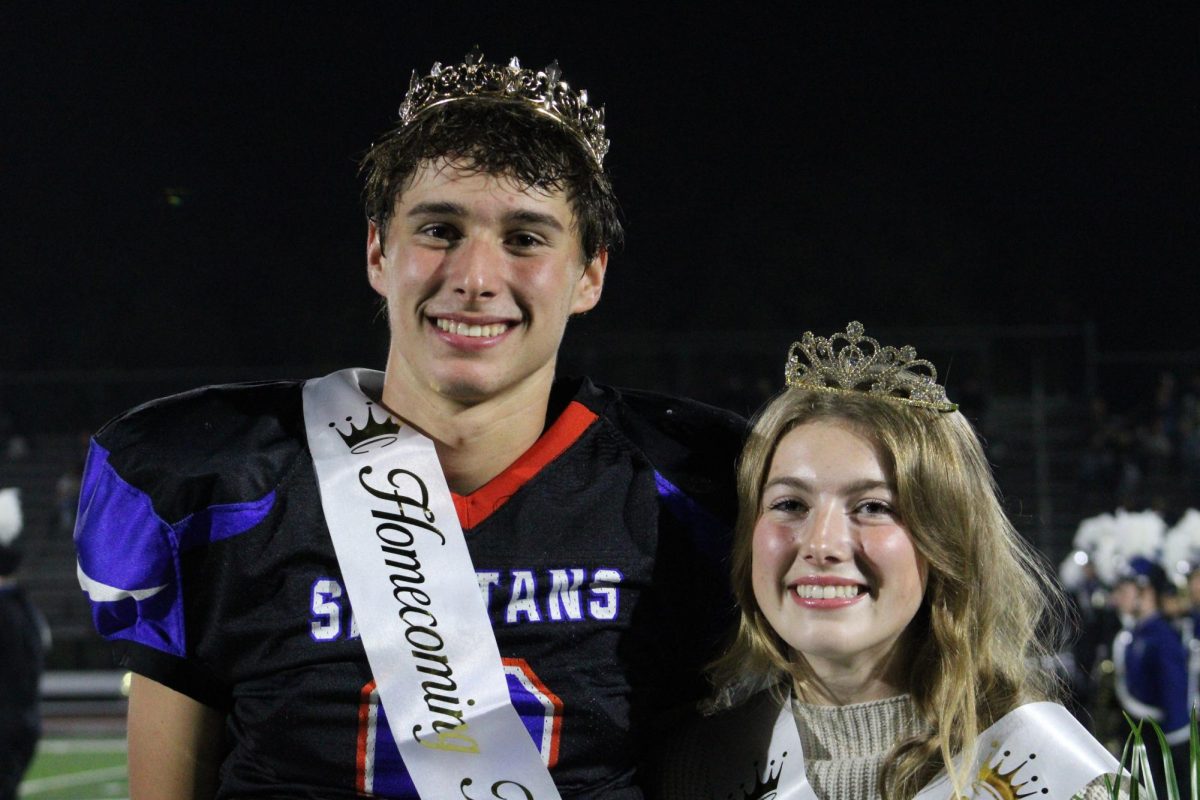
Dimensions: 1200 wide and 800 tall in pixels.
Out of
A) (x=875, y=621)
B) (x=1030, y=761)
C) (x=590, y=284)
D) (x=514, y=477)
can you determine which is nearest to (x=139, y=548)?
(x=514, y=477)

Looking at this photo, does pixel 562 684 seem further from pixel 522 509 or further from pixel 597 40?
pixel 597 40

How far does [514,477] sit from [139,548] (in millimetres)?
499

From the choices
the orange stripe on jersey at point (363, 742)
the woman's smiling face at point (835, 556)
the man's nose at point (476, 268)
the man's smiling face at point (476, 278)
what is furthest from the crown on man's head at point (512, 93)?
the orange stripe on jersey at point (363, 742)

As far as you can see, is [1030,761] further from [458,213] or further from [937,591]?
[458,213]

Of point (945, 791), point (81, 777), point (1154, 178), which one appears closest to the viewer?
point (945, 791)

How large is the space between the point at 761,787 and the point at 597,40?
22.4m

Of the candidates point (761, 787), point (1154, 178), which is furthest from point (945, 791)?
point (1154, 178)

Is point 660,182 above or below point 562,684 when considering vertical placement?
above

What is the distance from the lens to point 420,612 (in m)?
1.89

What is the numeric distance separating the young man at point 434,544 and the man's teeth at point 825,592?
0.24 m

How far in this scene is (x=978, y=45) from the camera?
2380 cm

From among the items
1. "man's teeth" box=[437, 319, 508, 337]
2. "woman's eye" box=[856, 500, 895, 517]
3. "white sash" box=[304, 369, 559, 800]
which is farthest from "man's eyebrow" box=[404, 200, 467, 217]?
"woman's eye" box=[856, 500, 895, 517]

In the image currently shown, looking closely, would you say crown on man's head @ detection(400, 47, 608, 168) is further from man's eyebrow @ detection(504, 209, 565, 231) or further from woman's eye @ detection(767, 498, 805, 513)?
woman's eye @ detection(767, 498, 805, 513)

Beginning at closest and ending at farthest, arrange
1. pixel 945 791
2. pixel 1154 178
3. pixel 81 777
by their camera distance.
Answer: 1. pixel 945 791
2. pixel 81 777
3. pixel 1154 178
